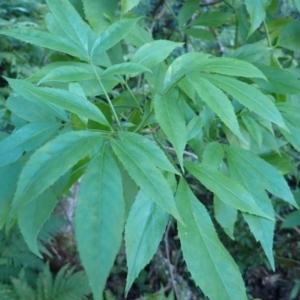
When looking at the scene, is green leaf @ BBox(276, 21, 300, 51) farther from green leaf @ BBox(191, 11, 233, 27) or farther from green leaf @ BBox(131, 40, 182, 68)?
green leaf @ BBox(131, 40, 182, 68)

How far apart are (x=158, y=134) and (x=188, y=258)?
1.21ft

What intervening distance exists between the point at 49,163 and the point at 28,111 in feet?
0.78

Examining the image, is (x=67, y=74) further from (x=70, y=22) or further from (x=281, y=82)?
(x=281, y=82)

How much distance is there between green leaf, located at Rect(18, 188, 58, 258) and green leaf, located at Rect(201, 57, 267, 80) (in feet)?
0.90

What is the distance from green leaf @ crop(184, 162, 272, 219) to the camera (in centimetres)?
44

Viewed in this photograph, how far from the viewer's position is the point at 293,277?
204 cm

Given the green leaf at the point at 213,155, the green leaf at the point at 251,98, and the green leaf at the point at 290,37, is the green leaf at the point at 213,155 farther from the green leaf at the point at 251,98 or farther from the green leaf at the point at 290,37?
the green leaf at the point at 290,37

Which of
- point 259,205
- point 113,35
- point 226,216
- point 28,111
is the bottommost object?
point 226,216

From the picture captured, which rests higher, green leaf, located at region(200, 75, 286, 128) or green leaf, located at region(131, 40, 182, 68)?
green leaf, located at region(131, 40, 182, 68)

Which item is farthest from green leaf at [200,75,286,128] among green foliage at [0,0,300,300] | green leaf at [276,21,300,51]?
green leaf at [276,21,300,51]

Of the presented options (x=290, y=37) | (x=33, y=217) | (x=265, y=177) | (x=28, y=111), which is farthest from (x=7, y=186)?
(x=290, y=37)

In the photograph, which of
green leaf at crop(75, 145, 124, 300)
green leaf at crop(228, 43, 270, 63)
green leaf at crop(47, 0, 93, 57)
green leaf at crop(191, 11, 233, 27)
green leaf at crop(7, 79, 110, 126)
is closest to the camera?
green leaf at crop(75, 145, 124, 300)

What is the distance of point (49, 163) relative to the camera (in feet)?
1.20

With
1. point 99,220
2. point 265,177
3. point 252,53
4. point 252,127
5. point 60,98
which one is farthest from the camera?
point 252,53
